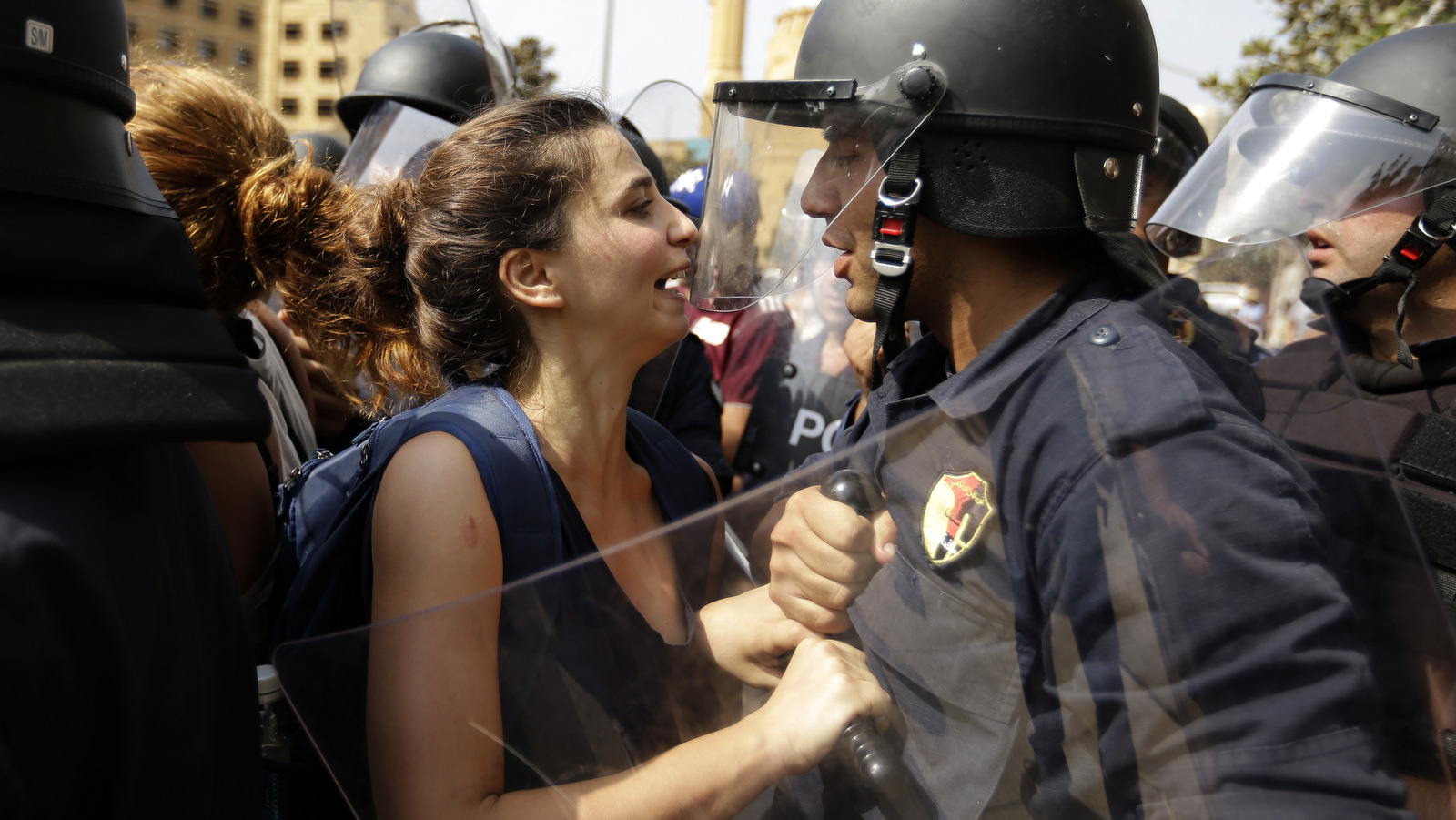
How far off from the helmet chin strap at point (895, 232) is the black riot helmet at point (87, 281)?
3.46 ft

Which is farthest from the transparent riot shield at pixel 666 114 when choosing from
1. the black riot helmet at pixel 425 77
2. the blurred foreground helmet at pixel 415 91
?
the black riot helmet at pixel 425 77

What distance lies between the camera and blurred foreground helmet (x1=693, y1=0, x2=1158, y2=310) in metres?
1.59

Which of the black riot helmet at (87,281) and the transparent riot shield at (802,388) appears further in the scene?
the transparent riot shield at (802,388)

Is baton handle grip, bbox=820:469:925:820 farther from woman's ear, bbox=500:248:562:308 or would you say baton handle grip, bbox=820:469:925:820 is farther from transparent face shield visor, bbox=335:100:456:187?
transparent face shield visor, bbox=335:100:456:187

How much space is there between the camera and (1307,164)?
229 centimetres

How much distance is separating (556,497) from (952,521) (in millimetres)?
746

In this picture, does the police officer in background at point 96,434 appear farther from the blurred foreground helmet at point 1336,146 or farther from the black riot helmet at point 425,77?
the black riot helmet at point 425,77

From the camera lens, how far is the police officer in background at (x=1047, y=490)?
94 centimetres

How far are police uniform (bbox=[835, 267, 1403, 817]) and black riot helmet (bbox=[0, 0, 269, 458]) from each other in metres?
0.79

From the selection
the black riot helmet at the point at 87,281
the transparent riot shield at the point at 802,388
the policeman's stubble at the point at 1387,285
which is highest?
the black riot helmet at the point at 87,281

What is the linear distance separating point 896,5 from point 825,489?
0.99 m

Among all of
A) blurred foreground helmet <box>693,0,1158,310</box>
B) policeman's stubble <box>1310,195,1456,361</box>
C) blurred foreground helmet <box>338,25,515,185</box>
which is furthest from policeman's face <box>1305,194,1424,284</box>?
blurred foreground helmet <box>338,25,515,185</box>

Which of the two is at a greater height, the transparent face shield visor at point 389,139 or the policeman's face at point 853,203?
the policeman's face at point 853,203

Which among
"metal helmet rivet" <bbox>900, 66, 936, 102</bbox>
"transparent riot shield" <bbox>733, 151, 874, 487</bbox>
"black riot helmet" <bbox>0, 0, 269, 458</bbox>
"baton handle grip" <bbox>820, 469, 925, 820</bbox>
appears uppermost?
"metal helmet rivet" <bbox>900, 66, 936, 102</bbox>
